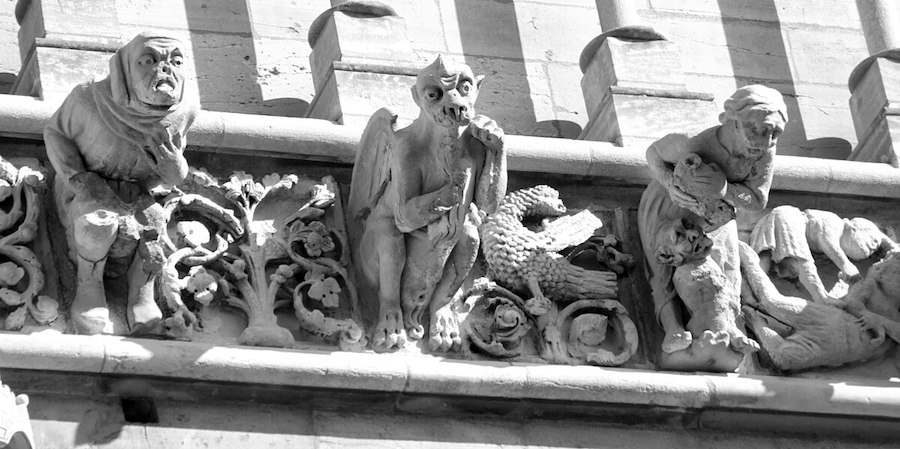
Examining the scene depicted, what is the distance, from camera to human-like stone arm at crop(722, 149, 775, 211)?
352 inches

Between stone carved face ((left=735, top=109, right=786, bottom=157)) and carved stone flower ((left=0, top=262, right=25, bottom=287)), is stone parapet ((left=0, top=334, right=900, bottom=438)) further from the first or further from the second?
stone carved face ((left=735, top=109, right=786, bottom=157))

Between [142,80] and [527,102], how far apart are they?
2184 millimetres

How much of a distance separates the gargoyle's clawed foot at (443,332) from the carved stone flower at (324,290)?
31cm

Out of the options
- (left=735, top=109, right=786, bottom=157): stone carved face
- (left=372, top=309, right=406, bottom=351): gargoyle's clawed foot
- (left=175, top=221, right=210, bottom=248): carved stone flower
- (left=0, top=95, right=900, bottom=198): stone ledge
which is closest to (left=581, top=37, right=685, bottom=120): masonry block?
(left=0, top=95, right=900, bottom=198): stone ledge

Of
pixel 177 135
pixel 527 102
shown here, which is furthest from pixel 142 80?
pixel 527 102

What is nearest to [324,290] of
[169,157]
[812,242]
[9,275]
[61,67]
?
[169,157]

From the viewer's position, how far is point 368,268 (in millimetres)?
8875

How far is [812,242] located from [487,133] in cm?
147

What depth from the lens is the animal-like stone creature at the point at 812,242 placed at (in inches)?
371

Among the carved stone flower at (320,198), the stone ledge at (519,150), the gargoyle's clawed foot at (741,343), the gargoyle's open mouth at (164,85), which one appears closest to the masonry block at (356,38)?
the stone ledge at (519,150)

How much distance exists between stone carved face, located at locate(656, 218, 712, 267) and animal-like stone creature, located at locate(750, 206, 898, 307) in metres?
0.38

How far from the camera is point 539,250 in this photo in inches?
358

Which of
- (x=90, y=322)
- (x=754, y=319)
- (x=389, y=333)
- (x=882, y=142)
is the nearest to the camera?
(x=90, y=322)

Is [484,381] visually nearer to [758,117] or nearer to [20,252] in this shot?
[758,117]
